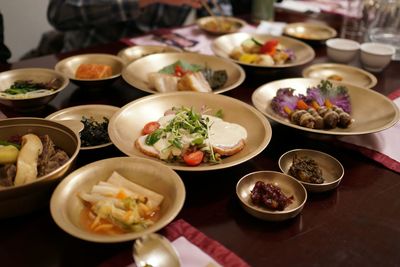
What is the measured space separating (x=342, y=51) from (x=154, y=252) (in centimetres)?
202

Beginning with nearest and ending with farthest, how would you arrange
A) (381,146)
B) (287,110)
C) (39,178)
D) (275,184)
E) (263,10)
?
(39,178), (275,184), (381,146), (287,110), (263,10)

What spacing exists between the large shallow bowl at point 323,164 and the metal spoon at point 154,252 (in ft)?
1.96

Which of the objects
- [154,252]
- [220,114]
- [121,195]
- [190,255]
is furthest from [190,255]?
[220,114]

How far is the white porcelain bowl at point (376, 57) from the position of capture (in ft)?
7.95

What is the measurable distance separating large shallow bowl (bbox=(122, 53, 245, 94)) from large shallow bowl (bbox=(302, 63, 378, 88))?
0.45m

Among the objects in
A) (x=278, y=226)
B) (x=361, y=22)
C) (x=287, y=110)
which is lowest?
(x=278, y=226)

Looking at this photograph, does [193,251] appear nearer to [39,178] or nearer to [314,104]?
[39,178]

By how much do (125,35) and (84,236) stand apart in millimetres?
2978

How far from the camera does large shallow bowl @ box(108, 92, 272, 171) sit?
142 cm

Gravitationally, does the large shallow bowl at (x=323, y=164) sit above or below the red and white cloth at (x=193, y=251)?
above

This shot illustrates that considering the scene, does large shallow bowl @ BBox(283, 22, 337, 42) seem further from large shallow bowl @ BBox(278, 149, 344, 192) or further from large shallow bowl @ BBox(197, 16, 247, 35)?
large shallow bowl @ BBox(278, 149, 344, 192)

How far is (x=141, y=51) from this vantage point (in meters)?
2.58

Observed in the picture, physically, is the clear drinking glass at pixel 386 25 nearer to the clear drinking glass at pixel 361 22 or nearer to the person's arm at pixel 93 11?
the clear drinking glass at pixel 361 22

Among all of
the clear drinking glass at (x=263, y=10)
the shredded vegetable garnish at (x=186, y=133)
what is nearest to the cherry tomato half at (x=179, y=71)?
the shredded vegetable garnish at (x=186, y=133)
